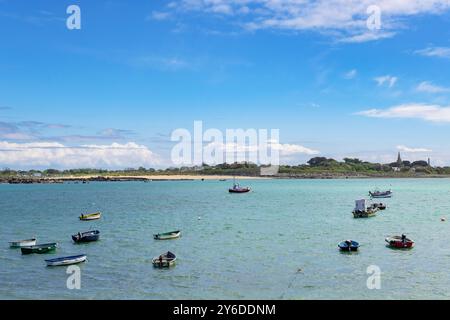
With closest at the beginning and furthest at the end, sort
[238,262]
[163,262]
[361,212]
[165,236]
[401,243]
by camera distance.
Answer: [163,262] → [238,262] → [401,243] → [165,236] → [361,212]

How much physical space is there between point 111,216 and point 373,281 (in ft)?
163

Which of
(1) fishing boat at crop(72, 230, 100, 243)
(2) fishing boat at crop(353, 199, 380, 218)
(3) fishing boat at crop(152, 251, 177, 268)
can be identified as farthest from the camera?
(2) fishing boat at crop(353, 199, 380, 218)

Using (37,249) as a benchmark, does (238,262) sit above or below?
below

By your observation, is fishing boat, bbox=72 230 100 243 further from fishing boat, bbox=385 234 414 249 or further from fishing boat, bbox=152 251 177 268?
fishing boat, bbox=385 234 414 249

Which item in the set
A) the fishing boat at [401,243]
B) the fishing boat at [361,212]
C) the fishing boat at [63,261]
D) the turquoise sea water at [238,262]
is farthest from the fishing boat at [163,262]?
the fishing boat at [361,212]

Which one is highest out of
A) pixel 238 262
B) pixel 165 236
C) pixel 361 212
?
pixel 361 212

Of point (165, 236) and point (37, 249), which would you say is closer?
point (37, 249)

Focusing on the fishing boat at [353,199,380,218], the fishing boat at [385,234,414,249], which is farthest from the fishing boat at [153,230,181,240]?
the fishing boat at [353,199,380,218]

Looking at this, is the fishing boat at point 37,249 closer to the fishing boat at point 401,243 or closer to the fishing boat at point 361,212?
the fishing boat at point 401,243

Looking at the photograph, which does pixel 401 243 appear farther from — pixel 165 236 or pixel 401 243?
pixel 165 236

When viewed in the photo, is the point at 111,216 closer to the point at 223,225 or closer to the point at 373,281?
the point at 223,225

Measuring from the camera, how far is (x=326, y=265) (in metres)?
33.2

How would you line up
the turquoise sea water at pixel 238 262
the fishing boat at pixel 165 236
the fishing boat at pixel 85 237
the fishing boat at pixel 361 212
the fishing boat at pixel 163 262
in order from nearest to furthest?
1. the turquoise sea water at pixel 238 262
2. the fishing boat at pixel 163 262
3. the fishing boat at pixel 85 237
4. the fishing boat at pixel 165 236
5. the fishing boat at pixel 361 212

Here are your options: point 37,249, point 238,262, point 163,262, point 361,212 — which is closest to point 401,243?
point 238,262
